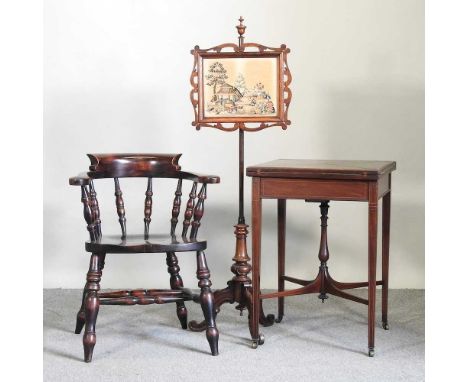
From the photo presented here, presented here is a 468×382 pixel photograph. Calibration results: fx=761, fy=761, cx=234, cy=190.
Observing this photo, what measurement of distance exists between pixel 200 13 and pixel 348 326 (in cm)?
204

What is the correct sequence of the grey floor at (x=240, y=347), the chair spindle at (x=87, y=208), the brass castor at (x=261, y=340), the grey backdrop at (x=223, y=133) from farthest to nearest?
the grey backdrop at (x=223, y=133) < the brass castor at (x=261, y=340) < the chair spindle at (x=87, y=208) < the grey floor at (x=240, y=347)

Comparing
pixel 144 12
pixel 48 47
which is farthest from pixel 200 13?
pixel 48 47

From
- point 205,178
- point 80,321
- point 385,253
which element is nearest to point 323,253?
point 385,253

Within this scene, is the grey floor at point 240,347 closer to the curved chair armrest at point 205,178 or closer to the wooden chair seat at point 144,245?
the wooden chair seat at point 144,245

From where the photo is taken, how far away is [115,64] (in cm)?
457

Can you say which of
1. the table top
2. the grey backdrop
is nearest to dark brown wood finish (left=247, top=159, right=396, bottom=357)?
the table top

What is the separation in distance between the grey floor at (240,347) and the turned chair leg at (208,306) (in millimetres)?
67

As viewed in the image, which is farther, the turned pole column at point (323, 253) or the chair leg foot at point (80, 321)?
the turned pole column at point (323, 253)

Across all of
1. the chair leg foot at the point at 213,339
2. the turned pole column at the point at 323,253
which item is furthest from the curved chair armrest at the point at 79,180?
the turned pole column at the point at 323,253

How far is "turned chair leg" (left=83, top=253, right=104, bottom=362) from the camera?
3.14 m

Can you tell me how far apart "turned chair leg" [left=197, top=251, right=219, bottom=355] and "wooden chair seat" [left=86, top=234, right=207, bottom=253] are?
10cm

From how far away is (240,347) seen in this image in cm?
336

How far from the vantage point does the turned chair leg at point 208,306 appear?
10.6ft

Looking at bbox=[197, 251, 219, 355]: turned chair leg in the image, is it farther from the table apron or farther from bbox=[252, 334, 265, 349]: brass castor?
the table apron
